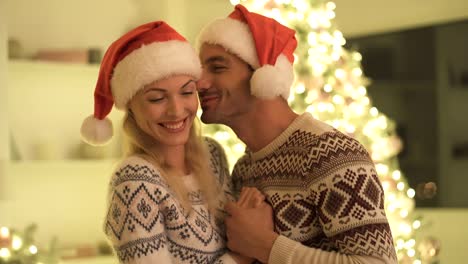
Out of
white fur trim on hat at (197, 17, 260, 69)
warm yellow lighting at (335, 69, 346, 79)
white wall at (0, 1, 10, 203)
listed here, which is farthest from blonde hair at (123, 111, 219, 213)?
white wall at (0, 1, 10, 203)

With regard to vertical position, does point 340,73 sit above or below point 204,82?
above

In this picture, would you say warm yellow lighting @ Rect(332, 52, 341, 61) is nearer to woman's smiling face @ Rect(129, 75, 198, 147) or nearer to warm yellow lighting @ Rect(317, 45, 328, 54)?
warm yellow lighting @ Rect(317, 45, 328, 54)

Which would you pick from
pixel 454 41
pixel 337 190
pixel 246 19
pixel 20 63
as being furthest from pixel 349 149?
pixel 454 41

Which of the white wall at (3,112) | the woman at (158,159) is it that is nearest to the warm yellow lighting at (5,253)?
the white wall at (3,112)

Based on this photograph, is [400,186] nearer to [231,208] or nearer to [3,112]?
[231,208]

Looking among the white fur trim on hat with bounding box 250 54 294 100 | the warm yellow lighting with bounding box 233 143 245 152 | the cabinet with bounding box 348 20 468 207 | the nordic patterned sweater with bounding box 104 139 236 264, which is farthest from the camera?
the cabinet with bounding box 348 20 468 207

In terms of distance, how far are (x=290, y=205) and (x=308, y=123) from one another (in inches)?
8.5

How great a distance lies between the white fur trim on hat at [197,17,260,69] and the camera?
2.10m

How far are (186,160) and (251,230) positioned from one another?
0.87ft

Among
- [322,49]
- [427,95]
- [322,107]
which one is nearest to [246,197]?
[322,107]

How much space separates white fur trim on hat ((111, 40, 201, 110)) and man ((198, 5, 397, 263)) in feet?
0.42

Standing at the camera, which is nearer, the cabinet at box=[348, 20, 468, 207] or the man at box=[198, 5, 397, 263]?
the man at box=[198, 5, 397, 263]

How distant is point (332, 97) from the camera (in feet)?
11.5

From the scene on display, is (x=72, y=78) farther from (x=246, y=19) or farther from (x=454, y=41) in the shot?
(x=246, y=19)
